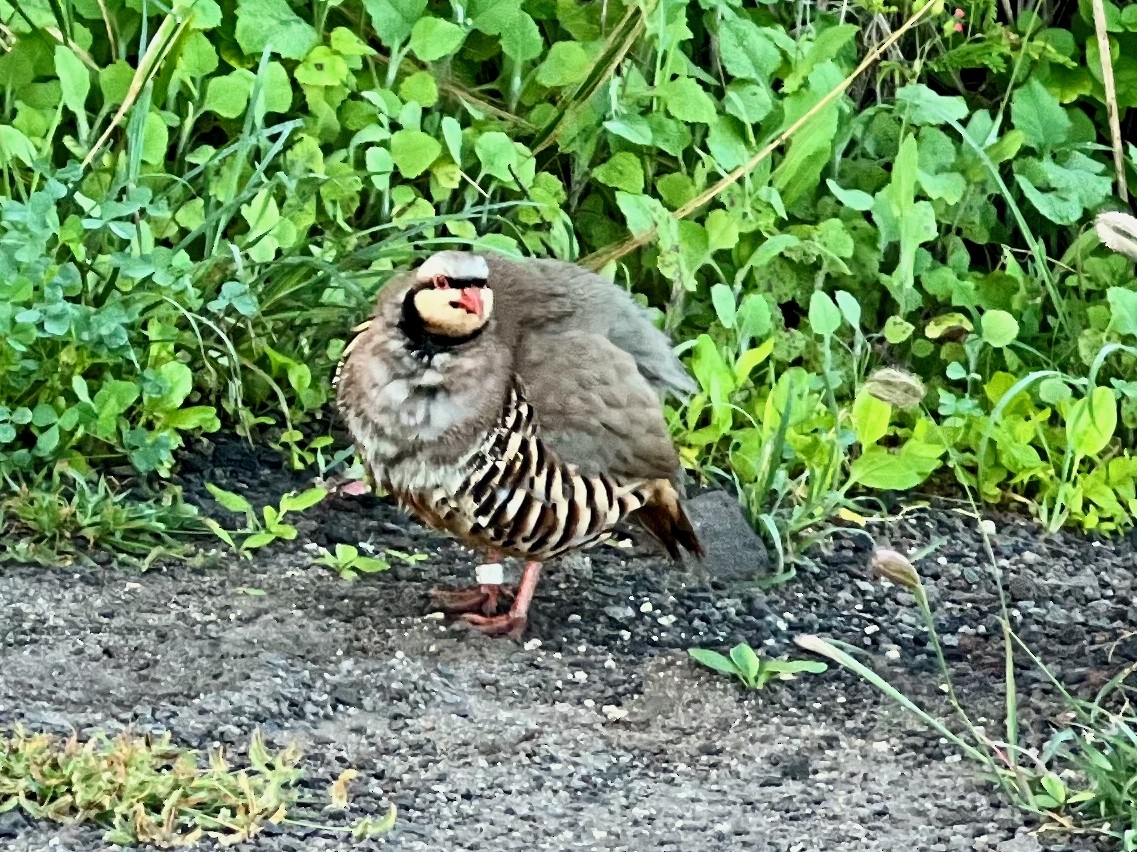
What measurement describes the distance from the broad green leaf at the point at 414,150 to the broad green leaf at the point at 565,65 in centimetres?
48

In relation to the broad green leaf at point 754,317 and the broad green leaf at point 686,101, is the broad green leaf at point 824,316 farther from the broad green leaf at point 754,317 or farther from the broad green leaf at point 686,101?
the broad green leaf at point 686,101

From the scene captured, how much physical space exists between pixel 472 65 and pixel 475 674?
248cm

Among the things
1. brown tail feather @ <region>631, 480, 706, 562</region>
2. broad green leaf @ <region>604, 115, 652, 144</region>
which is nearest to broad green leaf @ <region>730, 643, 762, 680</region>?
brown tail feather @ <region>631, 480, 706, 562</region>

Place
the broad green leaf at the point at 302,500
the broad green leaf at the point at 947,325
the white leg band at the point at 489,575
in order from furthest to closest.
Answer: the broad green leaf at the point at 947,325
the broad green leaf at the point at 302,500
the white leg band at the point at 489,575

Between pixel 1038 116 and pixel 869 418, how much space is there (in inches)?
57.4

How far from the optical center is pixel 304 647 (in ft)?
12.0

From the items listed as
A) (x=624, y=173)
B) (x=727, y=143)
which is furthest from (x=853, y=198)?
(x=624, y=173)

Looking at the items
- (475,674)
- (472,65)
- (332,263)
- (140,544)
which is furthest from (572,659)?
(472,65)

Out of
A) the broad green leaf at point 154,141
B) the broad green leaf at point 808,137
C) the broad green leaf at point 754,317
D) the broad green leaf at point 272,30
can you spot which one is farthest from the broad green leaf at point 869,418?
the broad green leaf at point 154,141

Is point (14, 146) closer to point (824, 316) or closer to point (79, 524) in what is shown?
point (79, 524)

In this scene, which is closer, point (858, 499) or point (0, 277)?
point (0, 277)

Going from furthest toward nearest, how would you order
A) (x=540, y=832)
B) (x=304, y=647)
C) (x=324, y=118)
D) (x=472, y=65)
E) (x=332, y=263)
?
(x=472, y=65)
(x=324, y=118)
(x=332, y=263)
(x=304, y=647)
(x=540, y=832)

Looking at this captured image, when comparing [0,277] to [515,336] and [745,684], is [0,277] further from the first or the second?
[745,684]

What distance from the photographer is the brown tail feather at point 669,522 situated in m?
4.05
